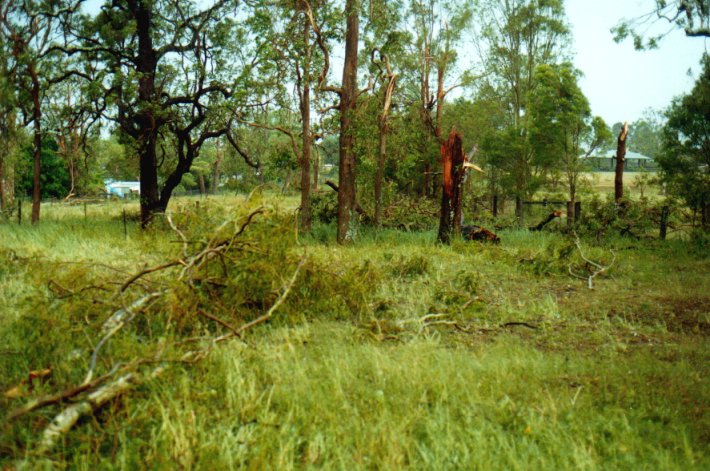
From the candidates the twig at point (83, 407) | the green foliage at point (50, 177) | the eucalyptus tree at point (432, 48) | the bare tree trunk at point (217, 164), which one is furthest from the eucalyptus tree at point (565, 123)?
the bare tree trunk at point (217, 164)

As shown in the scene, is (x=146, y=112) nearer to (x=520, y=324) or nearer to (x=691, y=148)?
(x=520, y=324)

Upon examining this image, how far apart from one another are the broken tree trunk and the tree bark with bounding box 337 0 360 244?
2.48 meters

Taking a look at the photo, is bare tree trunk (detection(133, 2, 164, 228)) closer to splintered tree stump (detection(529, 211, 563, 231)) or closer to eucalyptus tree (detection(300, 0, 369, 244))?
eucalyptus tree (detection(300, 0, 369, 244))

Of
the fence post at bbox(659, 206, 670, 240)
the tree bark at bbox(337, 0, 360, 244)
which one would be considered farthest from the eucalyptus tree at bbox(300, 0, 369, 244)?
the fence post at bbox(659, 206, 670, 240)

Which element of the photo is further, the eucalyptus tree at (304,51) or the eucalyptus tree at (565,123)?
the eucalyptus tree at (565,123)

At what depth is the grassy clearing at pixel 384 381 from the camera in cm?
428

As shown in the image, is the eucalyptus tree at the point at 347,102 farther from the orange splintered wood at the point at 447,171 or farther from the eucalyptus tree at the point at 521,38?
the eucalyptus tree at the point at 521,38

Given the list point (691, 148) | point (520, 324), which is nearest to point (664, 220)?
point (691, 148)

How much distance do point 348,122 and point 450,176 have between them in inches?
120

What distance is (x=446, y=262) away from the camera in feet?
44.3

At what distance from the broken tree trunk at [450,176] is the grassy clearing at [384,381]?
7218 mm

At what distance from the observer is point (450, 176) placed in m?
17.2

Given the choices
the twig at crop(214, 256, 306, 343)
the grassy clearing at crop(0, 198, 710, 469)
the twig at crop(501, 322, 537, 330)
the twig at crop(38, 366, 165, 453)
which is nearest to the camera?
the twig at crop(38, 366, 165, 453)

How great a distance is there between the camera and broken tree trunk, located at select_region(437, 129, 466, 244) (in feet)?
55.6
